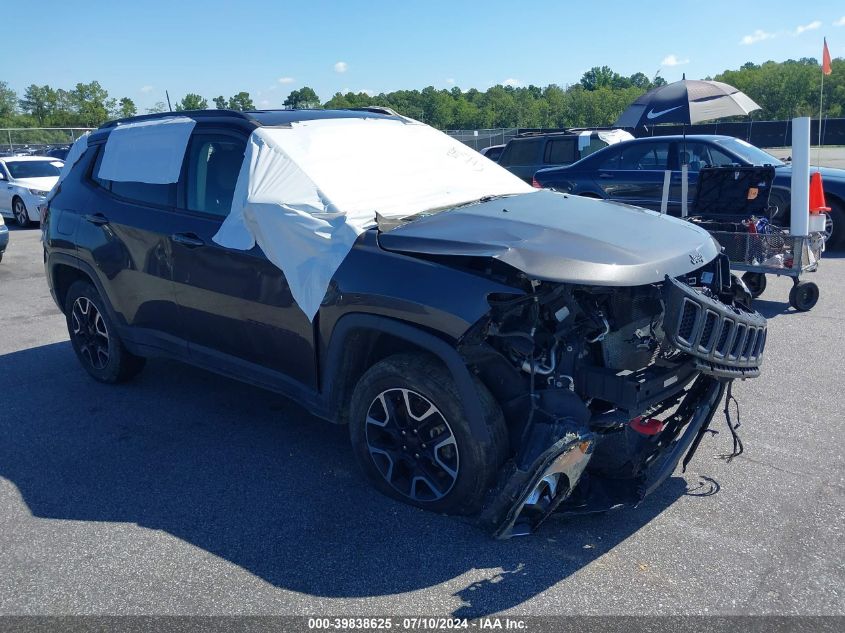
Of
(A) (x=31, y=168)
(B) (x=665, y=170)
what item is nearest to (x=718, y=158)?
(B) (x=665, y=170)

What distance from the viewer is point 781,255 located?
731 centimetres

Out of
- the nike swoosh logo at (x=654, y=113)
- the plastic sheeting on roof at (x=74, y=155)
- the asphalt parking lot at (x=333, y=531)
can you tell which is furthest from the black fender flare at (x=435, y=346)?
the nike swoosh logo at (x=654, y=113)

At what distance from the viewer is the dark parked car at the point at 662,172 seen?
33.0 feet

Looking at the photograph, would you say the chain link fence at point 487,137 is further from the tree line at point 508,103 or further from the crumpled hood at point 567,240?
the crumpled hood at point 567,240

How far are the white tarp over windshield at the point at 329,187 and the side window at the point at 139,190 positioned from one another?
2.39ft

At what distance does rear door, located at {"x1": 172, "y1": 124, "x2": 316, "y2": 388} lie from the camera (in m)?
4.04

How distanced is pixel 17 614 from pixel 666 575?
2724 millimetres

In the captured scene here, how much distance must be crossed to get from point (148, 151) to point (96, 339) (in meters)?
1.59

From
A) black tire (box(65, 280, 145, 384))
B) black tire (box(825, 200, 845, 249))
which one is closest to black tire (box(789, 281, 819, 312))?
black tire (box(825, 200, 845, 249))

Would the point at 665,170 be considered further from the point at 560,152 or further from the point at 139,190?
the point at 139,190

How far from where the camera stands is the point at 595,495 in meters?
3.50

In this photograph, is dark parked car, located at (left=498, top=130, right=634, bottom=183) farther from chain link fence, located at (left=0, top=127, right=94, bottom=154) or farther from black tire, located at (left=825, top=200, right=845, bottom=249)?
chain link fence, located at (left=0, top=127, right=94, bottom=154)

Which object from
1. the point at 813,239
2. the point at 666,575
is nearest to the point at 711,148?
the point at 813,239

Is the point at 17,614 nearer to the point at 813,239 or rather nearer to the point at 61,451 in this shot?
the point at 61,451
